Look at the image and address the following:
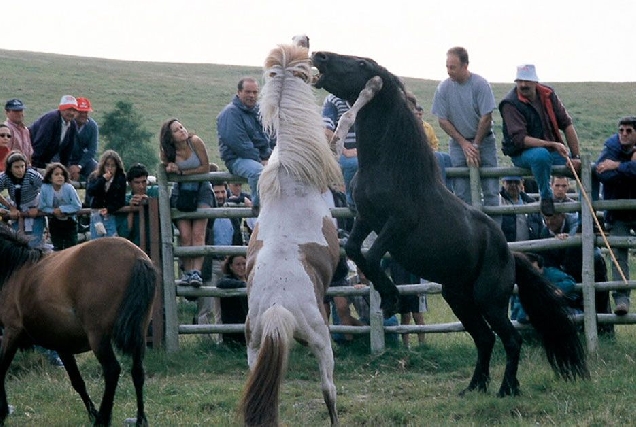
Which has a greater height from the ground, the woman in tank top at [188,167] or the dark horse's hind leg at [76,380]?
the woman in tank top at [188,167]

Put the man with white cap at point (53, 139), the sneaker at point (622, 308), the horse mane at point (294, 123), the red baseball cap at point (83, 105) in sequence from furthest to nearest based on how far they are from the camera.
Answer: the red baseball cap at point (83, 105) → the man with white cap at point (53, 139) → the sneaker at point (622, 308) → the horse mane at point (294, 123)

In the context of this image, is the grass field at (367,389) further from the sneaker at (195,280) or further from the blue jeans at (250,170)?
the blue jeans at (250,170)

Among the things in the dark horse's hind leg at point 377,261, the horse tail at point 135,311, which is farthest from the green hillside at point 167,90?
the horse tail at point 135,311

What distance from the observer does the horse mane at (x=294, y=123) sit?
7730 millimetres

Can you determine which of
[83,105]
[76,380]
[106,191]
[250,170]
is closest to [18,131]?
[83,105]

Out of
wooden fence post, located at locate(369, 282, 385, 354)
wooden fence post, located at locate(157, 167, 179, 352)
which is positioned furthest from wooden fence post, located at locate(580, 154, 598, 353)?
wooden fence post, located at locate(157, 167, 179, 352)

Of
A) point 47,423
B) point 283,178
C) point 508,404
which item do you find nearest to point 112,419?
point 47,423

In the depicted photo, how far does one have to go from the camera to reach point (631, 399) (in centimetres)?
801

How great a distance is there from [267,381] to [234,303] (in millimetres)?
4401

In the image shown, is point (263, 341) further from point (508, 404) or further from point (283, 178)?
point (508, 404)

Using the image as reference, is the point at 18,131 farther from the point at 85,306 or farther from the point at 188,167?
the point at 85,306

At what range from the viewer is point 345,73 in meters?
8.07

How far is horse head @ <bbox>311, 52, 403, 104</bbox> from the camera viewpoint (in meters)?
8.03

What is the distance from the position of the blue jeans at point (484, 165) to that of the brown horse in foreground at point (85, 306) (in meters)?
3.71
